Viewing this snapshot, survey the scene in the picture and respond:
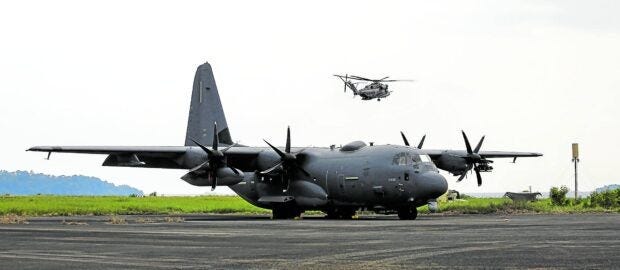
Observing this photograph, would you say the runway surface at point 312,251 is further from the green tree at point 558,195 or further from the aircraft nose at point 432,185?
the green tree at point 558,195

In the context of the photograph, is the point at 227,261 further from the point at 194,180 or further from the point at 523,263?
the point at 194,180

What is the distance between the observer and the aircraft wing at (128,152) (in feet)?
162

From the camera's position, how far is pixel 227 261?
16234mm

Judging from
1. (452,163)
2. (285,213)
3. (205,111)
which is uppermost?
(205,111)

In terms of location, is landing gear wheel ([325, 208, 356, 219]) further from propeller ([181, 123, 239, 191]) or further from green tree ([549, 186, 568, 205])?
green tree ([549, 186, 568, 205])

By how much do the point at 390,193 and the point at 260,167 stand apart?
31.9 ft

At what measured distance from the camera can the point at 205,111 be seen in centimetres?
5981

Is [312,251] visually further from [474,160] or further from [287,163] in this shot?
[474,160]

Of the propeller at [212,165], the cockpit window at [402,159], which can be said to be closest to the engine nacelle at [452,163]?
the cockpit window at [402,159]

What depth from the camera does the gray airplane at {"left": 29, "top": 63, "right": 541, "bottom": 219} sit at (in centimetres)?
4509

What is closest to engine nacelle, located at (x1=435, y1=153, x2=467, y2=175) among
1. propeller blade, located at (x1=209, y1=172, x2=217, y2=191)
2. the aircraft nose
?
the aircraft nose

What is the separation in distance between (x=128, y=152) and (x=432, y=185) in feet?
55.4

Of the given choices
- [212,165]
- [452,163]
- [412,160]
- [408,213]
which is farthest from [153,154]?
[452,163]

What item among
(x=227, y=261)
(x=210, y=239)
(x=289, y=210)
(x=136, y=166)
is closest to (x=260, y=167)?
(x=289, y=210)
